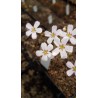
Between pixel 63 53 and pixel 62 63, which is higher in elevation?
→ pixel 63 53

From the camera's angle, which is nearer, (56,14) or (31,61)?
(31,61)

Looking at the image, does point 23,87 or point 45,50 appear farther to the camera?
point 23,87

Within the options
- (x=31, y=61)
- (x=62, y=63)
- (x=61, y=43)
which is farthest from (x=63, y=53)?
(x=31, y=61)

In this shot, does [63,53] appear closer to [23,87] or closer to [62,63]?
[62,63]

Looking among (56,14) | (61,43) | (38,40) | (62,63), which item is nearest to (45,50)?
(61,43)

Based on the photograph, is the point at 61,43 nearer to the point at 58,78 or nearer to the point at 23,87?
the point at 58,78

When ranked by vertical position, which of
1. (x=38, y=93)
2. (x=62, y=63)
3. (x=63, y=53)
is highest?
(x=63, y=53)
